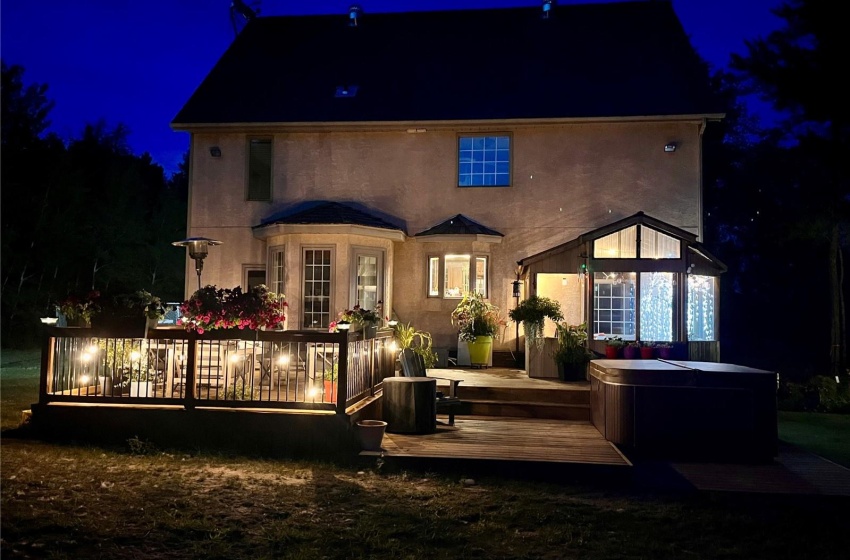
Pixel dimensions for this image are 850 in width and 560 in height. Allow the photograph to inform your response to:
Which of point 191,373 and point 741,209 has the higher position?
point 741,209

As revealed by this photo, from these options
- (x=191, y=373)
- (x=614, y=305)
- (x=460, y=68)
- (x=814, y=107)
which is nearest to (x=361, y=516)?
(x=191, y=373)

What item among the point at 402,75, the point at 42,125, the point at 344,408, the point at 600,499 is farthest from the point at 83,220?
the point at 600,499

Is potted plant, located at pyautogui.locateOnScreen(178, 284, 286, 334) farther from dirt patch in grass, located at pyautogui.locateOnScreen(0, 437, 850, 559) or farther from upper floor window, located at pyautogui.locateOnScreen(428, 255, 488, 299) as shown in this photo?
upper floor window, located at pyautogui.locateOnScreen(428, 255, 488, 299)

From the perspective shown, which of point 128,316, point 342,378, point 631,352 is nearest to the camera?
point 342,378

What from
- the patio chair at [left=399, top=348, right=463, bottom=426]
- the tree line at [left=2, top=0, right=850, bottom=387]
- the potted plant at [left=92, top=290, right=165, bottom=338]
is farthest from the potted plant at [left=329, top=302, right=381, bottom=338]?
the tree line at [left=2, top=0, right=850, bottom=387]

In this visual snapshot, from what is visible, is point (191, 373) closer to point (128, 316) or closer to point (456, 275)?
point (128, 316)

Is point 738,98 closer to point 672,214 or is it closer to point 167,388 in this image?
point 672,214

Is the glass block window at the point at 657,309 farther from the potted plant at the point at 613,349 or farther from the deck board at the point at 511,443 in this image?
the deck board at the point at 511,443

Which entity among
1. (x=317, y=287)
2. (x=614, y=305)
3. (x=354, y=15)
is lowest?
(x=614, y=305)

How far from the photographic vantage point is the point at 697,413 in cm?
773

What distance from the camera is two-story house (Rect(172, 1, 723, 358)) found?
13516mm

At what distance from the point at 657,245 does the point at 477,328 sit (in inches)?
144

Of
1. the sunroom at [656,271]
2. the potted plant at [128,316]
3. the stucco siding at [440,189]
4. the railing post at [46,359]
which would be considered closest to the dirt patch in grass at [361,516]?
the railing post at [46,359]

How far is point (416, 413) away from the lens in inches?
331
